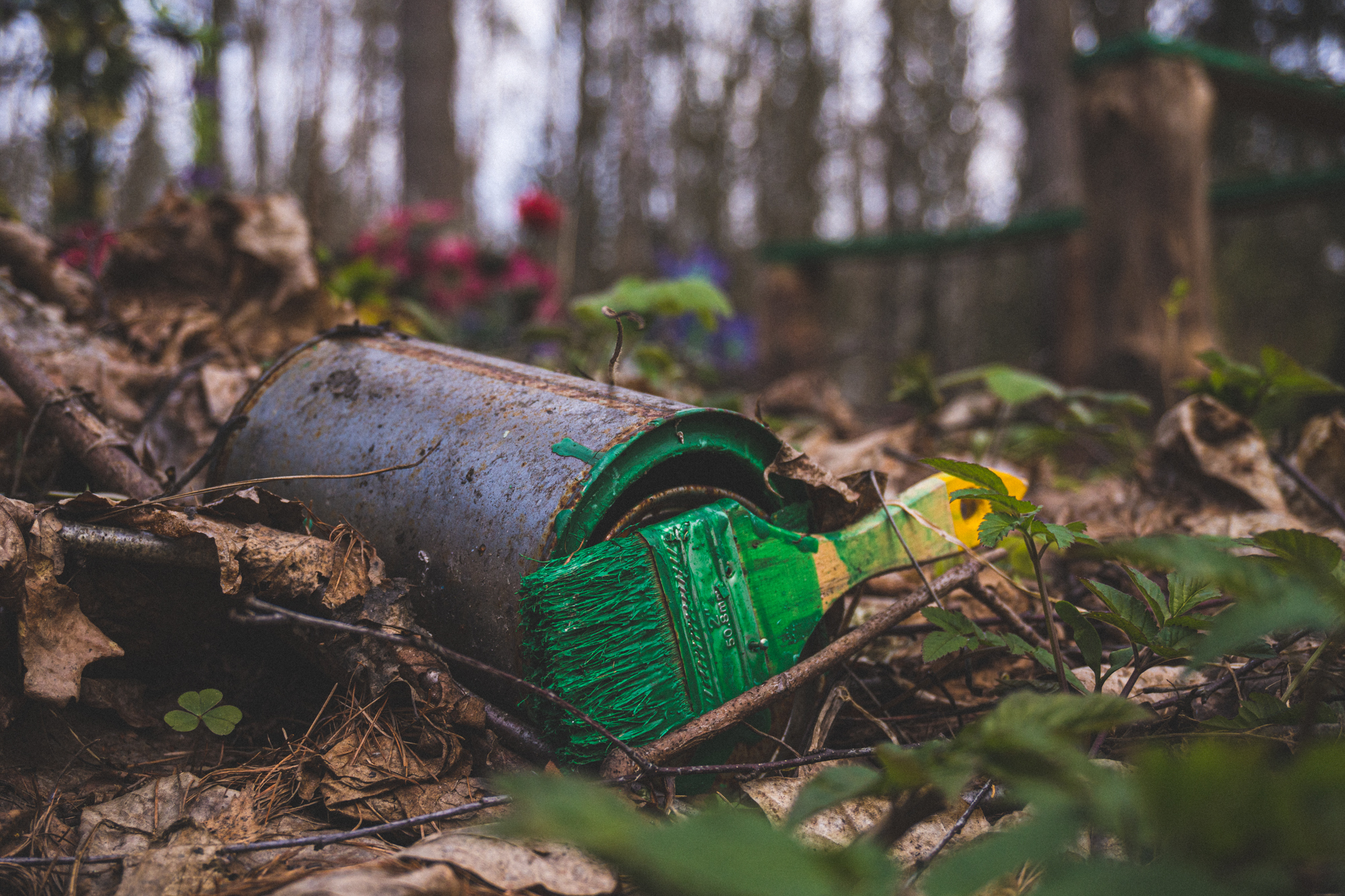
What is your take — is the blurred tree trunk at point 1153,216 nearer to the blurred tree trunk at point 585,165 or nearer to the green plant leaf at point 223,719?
the green plant leaf at point 223,719

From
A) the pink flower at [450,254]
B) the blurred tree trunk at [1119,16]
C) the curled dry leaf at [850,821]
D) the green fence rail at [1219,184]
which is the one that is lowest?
the curled dry leaf at [850,821]

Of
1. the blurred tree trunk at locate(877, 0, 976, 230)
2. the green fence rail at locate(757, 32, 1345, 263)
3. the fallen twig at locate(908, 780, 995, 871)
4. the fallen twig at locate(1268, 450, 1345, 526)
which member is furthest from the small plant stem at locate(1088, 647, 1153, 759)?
the blurred tree trunk at locate(877, 0, 976, 230)

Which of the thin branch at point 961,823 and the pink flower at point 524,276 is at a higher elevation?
the pink flower at point 524,276

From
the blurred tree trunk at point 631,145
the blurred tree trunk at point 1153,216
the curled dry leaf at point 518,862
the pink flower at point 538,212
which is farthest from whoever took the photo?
the blurred tree trunk at point 631,145

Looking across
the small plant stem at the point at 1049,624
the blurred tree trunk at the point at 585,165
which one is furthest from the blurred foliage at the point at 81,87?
the blurred tree trunk at the point at 585,165

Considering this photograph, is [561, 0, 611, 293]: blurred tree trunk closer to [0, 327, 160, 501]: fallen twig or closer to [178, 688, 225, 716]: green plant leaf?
[0, 327, 160, 501]: fallen twig

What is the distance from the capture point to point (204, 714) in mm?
1132

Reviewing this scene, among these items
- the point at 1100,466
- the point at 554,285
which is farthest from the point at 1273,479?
the point at 554,285

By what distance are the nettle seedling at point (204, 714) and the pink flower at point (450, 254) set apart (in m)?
3.31

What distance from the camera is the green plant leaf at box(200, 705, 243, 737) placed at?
3.67ft

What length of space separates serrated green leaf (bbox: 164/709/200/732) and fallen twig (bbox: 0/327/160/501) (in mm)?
439

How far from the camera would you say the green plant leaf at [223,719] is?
3.67ft

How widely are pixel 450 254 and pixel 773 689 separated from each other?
3.55 meters

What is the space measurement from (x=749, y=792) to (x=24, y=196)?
15227 millimetres
